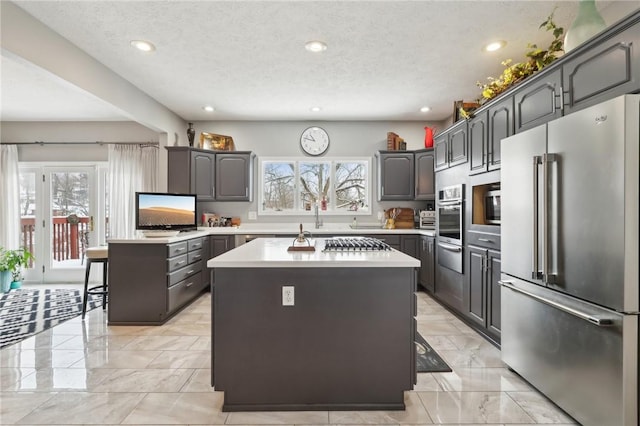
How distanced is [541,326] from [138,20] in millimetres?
3612

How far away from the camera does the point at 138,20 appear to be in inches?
104

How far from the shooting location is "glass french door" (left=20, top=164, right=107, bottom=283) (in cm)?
555

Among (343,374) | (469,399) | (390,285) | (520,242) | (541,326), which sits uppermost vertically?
(520,242)

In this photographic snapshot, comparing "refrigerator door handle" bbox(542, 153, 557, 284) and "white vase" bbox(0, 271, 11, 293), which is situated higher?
"refrigerator door handle" bbox(542, 153, 557, 284)

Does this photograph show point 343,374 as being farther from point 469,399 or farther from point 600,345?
point 600,345

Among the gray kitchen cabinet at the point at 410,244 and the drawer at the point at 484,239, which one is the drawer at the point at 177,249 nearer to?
the gray kitchen cabinet at the point at 410,244

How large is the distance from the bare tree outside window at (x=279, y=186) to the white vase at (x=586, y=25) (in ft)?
13.5

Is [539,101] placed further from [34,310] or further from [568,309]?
[34,310]

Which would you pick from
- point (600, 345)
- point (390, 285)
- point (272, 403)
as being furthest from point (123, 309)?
point (600, 345)

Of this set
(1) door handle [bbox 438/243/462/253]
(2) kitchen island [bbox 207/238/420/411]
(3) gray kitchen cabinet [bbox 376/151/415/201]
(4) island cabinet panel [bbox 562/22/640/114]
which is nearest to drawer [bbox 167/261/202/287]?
(2) kitchen island [bbox 207/238/420/411]

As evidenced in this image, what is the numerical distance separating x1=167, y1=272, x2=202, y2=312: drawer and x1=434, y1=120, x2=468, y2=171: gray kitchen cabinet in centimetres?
339

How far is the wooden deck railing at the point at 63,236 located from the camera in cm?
555

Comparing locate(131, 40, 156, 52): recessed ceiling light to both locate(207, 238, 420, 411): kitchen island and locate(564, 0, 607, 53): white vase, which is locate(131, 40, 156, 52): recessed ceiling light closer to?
locate(207, 238, 420, 411): kitchen island

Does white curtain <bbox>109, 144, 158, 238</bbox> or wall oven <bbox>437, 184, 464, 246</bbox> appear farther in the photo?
white curtain <bbox>109, 144, 158, 238</bbox>
